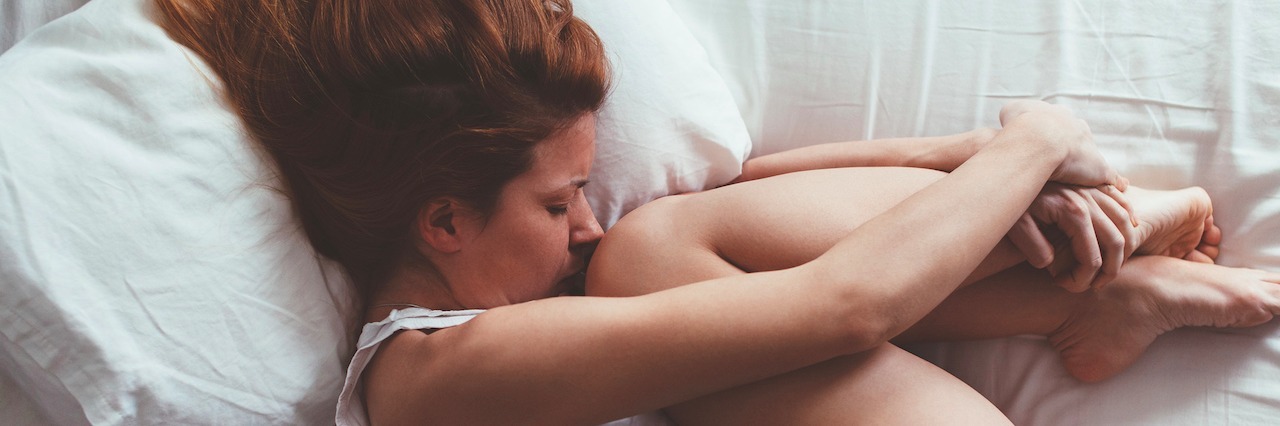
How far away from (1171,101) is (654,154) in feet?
2.09

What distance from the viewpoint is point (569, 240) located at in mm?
1027

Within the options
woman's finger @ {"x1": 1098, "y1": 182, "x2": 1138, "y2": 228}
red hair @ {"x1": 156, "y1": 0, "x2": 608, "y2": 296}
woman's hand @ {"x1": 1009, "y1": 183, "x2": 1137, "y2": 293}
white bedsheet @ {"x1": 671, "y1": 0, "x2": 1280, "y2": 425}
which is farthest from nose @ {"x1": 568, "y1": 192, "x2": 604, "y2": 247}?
woman's finger @ {"x1": 1098, "y1": 182, "x2": 1138, "y2": 228}

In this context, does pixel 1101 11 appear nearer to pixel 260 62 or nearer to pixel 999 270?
pixel 999 270

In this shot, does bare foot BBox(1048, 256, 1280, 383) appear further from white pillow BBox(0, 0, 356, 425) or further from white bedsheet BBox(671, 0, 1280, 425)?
white pillow BBox(0, 0, 356, 425)

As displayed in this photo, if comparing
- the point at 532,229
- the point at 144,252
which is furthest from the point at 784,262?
the point at 144,252

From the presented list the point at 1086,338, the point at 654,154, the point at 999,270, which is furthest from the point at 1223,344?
the point at 654,154

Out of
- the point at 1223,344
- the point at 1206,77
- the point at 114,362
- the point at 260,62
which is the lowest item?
the point at 1223,344

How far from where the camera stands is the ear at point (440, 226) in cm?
93

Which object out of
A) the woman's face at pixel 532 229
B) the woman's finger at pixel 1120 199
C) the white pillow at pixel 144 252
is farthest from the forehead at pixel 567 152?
the woman's finger at pixel 1120 199

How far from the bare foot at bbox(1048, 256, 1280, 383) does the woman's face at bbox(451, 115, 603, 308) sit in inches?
22.5

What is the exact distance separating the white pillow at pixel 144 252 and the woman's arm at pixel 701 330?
0.16 meters

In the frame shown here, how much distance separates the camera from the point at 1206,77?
3.61 feet

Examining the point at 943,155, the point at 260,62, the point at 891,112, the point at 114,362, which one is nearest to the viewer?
the point at 114,362

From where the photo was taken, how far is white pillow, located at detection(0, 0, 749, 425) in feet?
2.72
